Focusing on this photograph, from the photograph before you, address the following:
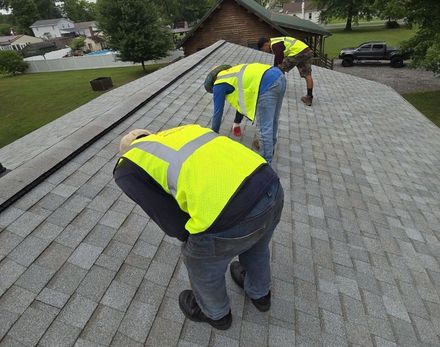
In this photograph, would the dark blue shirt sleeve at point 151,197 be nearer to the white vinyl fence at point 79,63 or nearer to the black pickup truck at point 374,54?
the black pickup truck at point 374,54

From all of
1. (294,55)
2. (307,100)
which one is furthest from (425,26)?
(307,100)

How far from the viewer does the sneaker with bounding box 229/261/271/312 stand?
2246 mm

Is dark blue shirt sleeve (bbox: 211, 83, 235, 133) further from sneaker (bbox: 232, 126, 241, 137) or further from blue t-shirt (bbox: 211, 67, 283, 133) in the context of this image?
sneaker (bbox: 232, 126, 241, 137)

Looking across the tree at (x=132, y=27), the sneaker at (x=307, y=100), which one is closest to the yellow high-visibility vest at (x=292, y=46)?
the sneaker at (x=307, y=100)

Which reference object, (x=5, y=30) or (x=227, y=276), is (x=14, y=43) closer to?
(x=5, y=30)

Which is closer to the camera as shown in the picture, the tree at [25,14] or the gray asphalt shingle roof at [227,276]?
the gray asphalt shingle roof at [227,276]

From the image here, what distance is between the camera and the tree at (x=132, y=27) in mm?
26656

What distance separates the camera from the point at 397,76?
2089 cm

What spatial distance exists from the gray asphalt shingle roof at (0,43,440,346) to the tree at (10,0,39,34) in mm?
92677

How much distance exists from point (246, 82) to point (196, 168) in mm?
2326

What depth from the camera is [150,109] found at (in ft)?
17.0

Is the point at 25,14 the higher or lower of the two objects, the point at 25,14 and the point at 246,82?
the higher

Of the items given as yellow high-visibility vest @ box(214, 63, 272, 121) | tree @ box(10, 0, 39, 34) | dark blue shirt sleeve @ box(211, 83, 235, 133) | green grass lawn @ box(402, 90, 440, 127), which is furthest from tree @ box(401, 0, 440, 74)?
tree @ box(10, 0, 39, 34)

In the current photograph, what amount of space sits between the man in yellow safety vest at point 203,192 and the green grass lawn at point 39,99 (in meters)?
16.4
